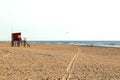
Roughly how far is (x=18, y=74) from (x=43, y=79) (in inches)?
65.0

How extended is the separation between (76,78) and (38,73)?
2086mm

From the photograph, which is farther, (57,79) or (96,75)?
(96,75)

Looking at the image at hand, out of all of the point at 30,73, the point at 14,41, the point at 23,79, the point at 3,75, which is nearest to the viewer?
the point at 23,79

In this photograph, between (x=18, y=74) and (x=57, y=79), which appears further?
(x=18, y=74)

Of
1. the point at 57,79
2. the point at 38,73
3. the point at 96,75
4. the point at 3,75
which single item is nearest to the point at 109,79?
the point at 96,75

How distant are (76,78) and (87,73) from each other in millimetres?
1589

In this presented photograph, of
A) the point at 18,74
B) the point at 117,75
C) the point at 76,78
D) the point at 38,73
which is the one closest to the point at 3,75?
the point at 18,74

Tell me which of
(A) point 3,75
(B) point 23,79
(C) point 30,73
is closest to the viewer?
(B) point 23,79

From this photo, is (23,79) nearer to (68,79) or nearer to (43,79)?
(43,79)

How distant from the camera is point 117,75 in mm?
12375

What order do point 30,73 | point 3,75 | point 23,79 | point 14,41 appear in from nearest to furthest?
point 23,79 < point 3,75 < point 30,73 < point 14,41

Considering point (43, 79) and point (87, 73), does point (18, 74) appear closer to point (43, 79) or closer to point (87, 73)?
point (43, 79)

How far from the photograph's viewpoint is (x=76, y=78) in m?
11.5

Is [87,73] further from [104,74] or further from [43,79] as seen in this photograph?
[43,79]
